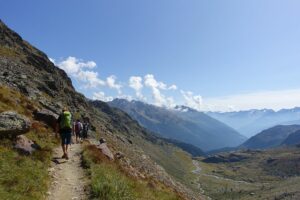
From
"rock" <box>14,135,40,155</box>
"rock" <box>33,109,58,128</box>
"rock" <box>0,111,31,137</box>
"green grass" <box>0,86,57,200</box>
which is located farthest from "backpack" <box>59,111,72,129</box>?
"rock" <box>33,109,58,128</box>

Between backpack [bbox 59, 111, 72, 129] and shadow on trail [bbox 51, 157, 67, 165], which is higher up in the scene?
backpack [bbox 59, 111, 72, 129]

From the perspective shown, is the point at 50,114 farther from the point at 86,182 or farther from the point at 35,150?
the point at 86,182

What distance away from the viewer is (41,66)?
128 meters

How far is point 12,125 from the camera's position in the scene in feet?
76.6

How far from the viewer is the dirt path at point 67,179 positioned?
1744cm

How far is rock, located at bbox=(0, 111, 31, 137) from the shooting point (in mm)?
22797

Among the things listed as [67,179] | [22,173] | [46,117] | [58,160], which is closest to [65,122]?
[58,160]

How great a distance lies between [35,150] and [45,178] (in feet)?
16.3

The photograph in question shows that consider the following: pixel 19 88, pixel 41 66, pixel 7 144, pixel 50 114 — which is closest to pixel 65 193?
pixel 7 144

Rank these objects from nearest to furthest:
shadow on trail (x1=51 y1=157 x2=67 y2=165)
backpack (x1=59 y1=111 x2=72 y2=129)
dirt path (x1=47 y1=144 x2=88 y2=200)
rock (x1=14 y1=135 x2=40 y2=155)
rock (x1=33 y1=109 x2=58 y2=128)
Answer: dirt path (x1=47 y1=144 x2=88 y2=200) → rock (x1=14 y1=135 x2=40 y2=155) → shadow on trail (x1=51 y1=157 x2=67 y2=165) → backpack (x1=59 y1=111 x2=72 y2=129) → rock (x1=33 y1=109 x2=58 y2=128)

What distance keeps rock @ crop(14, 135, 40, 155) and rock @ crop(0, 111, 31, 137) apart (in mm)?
494

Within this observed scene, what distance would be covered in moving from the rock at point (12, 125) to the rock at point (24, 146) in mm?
494

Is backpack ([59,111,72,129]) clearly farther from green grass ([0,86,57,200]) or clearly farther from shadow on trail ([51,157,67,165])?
shadow on trail ([51,157,67,165])

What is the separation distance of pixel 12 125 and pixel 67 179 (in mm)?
6172
